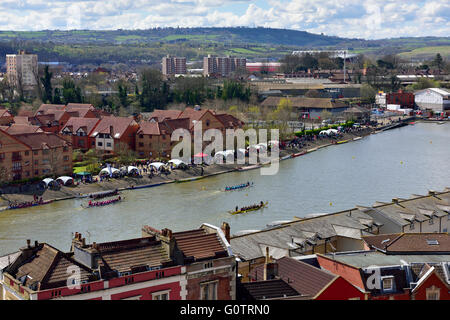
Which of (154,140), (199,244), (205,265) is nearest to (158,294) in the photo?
(205,265)

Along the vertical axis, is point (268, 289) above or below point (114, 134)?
above

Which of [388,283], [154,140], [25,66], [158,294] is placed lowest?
[154,140]

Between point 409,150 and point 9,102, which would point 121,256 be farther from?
point 9,102

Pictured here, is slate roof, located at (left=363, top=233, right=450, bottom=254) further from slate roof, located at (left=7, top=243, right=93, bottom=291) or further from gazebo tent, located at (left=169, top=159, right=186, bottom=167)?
gazebo tent, located at (left=169, top=159, right=186, bottom=167)

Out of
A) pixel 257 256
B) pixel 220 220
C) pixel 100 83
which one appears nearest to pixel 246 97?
pixel 100 83

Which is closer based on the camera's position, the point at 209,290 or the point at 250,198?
the point at 209,290

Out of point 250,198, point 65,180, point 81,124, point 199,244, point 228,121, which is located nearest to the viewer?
point 199,244

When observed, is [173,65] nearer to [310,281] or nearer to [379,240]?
[379,240]

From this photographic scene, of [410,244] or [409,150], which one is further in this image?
[409,150]
